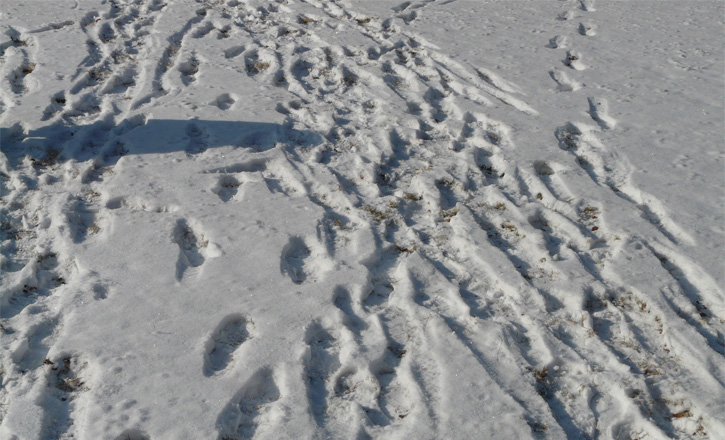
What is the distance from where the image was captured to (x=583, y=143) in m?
5.68

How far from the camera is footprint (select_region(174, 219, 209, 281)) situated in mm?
4016

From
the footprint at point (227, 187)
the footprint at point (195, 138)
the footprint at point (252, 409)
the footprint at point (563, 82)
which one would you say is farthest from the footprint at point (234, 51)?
the footprint at point (252, 409)

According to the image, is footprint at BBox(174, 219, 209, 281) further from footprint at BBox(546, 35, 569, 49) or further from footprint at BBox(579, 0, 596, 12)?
footprint at BBox(579, 0, 596, 12)

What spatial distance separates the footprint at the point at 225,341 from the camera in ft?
11.0

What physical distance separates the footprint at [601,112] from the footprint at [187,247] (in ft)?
13.1

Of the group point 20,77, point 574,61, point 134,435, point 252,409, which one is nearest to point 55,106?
point 20,77

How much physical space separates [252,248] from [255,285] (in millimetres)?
390

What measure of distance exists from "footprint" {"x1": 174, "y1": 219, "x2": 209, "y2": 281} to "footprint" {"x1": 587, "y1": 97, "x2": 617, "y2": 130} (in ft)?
13.1

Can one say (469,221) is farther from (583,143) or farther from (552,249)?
(583,143)

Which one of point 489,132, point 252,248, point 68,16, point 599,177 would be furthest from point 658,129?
point 68,16

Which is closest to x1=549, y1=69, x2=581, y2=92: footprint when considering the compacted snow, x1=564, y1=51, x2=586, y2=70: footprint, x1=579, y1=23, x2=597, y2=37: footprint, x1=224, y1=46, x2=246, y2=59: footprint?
the compacted snow

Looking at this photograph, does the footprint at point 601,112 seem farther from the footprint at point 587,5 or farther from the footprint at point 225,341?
the footprint at point 225,341

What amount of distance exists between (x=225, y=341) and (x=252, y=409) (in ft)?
1.71

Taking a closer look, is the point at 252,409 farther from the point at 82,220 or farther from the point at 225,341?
the point at 82,220
